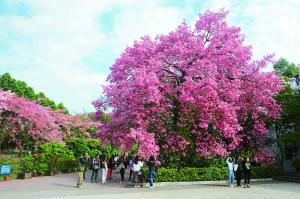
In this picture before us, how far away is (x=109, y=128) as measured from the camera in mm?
22609

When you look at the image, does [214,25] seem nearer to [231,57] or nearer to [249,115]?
[231,57]

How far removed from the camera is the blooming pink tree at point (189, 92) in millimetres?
20547

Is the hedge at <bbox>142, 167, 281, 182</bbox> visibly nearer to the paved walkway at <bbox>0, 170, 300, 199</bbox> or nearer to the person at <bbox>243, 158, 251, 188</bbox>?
the paved walkway at <bbox>0, 170, 300, 199</bbox>

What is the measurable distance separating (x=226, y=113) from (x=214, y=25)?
6.17m

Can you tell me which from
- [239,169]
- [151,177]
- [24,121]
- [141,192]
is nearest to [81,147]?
[24,121]

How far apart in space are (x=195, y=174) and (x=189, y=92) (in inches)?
196

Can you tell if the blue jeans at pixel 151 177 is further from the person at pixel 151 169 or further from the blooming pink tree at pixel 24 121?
the blooming pink tree at pixel 24 121

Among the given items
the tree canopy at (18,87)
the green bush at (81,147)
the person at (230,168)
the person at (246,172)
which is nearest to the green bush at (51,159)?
the green bush at (81,147)

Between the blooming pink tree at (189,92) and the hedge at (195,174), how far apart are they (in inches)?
45.1

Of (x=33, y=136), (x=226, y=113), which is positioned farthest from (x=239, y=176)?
(x=33, y=136)

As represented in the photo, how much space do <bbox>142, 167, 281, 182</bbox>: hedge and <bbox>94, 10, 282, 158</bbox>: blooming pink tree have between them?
3.76 feet

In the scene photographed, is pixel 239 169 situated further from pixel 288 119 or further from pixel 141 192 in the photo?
pixel 288 119

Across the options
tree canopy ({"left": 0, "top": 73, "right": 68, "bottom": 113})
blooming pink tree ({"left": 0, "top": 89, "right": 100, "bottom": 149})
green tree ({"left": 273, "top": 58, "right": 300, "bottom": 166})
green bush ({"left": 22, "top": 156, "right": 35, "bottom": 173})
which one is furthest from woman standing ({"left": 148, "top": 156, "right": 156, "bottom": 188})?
tree canopy ({"left": 0, "top": 73, "right": 68, "bottom": 113})

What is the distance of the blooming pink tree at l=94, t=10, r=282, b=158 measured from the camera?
20.5m
